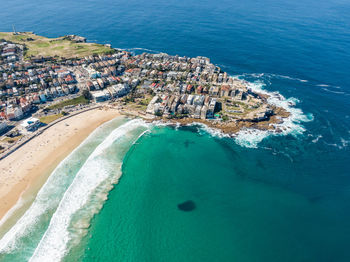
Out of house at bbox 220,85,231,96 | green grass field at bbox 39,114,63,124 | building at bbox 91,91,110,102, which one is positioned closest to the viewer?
green grass field at bbox 39,114,63,124

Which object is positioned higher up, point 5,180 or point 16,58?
point 16,58

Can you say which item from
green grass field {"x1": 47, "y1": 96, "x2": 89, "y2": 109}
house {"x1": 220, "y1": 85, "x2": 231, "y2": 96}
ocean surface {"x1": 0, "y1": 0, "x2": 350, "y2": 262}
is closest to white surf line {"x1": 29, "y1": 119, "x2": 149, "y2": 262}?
ocean surface {"x1": 0, "y1": 0, "x2": 350, "y2": 262}

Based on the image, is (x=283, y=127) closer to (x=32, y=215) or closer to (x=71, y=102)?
(x=32, y=215)

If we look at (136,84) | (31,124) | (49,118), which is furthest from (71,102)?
(136,84)

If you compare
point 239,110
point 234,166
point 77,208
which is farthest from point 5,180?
point 239,110

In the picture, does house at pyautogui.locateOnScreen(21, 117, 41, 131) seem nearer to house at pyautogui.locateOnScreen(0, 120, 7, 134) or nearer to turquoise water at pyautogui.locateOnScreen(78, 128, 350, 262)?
house at pyautogui.locateOnScreen(0, 120, 7, 134)

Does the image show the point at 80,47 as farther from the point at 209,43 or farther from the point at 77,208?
the point at 77,208

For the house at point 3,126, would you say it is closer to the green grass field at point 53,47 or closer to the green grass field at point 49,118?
the green grass field at point 49,118
